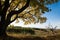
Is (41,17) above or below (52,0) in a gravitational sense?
below

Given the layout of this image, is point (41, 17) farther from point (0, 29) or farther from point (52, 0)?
point (0, 29)

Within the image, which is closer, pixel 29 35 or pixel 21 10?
pixel 21 10

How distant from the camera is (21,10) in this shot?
22.9 metres

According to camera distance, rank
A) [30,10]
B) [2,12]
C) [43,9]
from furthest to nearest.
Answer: [30,10], [43,9], [2,12]

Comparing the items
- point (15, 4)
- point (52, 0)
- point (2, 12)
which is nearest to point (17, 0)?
point (15, 4)

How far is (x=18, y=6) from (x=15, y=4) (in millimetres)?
1811

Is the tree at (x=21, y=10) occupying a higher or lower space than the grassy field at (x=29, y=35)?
higher

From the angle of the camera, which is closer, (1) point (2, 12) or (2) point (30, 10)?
(1) point (2, 12)

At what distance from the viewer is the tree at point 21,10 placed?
23422 mm

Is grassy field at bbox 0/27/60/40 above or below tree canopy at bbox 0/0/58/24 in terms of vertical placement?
below

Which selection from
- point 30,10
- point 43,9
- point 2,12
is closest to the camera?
point 2,12

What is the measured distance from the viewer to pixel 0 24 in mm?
23578

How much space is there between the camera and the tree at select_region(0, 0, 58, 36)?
2342 cm

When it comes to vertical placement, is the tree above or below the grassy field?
above
